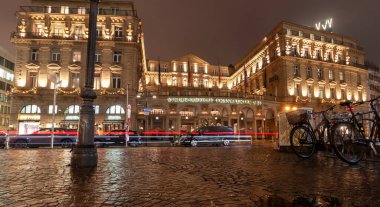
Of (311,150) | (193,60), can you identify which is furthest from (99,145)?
(193,60)

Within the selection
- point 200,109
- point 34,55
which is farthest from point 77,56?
point 200,109

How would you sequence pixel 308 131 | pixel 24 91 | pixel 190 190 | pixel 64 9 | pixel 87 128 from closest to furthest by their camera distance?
pixel 190 190, pixel 87 128, pixel 308 131, pixel 24 91, pixel 64 9

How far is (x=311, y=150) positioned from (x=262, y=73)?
178 ft

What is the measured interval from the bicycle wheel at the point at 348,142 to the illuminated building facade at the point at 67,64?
36213mm

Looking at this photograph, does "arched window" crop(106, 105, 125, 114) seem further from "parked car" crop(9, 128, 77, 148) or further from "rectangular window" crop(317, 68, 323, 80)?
"rectangular window" crop(317, 68, 323, 80)

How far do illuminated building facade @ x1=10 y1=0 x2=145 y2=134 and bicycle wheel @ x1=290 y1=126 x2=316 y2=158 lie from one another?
1351 inches

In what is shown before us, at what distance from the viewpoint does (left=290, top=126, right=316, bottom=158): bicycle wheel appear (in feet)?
27.3

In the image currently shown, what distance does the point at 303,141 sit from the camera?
8.39m

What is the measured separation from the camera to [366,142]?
7043mm

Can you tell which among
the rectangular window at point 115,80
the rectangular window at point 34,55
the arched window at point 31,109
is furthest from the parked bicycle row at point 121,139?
the rectangular window at point 34,55

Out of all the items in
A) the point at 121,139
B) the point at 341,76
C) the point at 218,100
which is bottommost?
the point at 121,139

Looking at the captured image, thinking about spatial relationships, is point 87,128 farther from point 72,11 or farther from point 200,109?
point 72,11

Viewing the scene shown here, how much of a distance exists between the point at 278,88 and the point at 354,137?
48.7 m

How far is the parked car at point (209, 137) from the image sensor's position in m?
24.6
